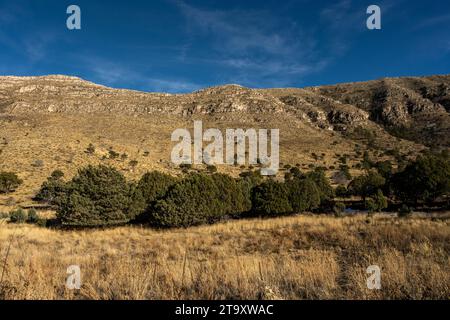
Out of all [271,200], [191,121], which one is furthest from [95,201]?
[191,121]

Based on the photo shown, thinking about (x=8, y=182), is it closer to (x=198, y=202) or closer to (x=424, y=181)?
(x=198, y=202)

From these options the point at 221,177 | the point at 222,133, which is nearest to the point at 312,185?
the point at 221,177

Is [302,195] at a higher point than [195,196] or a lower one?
lower

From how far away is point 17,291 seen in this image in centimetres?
511

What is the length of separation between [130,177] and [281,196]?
74.6 feet

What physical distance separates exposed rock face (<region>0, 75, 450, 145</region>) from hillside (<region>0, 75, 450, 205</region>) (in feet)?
0.88

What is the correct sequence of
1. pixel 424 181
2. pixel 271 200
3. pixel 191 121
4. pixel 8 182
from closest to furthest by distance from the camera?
pixel 271 200 < pixel 424 181 < pixel 8 182 < pixel 191 121

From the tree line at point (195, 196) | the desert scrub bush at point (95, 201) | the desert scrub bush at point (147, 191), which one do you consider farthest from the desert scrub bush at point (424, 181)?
the desert scrub bush at point (95, 201)

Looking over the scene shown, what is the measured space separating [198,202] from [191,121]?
6613 cm

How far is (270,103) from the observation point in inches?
3853

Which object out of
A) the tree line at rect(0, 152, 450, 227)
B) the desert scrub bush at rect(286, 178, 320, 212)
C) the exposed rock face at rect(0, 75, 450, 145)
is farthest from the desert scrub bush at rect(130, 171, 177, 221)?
the exposed rock face at rect(0, 75, 450, 145)

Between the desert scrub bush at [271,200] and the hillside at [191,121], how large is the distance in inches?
891

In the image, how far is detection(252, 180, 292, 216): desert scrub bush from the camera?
24859mm

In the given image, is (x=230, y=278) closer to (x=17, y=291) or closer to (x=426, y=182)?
(x=17, y=291)
